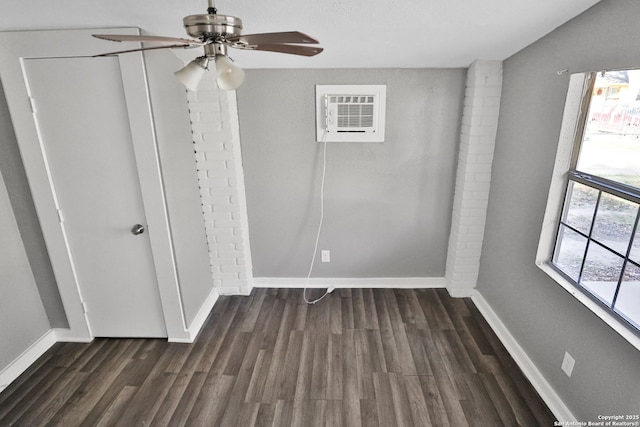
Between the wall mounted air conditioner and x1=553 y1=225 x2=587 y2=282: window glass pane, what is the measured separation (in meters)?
1.49

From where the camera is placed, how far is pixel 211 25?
1096mm

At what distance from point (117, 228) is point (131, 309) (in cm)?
66

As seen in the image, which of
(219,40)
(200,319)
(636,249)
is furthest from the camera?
(200,319)

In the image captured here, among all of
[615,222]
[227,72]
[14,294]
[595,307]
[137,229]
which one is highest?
[227,72]

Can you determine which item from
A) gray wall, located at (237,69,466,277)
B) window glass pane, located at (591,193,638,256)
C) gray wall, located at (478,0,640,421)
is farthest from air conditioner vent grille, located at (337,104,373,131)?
window glass pane, located at (591,193,638,256)

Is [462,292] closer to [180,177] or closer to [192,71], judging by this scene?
[180,177]

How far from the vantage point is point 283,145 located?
3025mm

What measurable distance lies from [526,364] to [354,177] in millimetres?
1881

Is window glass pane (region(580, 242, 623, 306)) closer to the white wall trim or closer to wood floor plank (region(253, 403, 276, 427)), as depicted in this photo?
wood floor plank (region(253, 403, 276, 427))

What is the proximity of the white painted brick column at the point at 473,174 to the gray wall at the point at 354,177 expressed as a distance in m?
0.12

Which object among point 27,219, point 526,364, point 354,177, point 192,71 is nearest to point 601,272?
point 526,364

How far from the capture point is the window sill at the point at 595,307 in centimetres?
157

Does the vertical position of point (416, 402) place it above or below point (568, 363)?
below

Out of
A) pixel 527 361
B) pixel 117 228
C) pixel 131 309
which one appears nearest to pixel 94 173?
pixel 117 228
